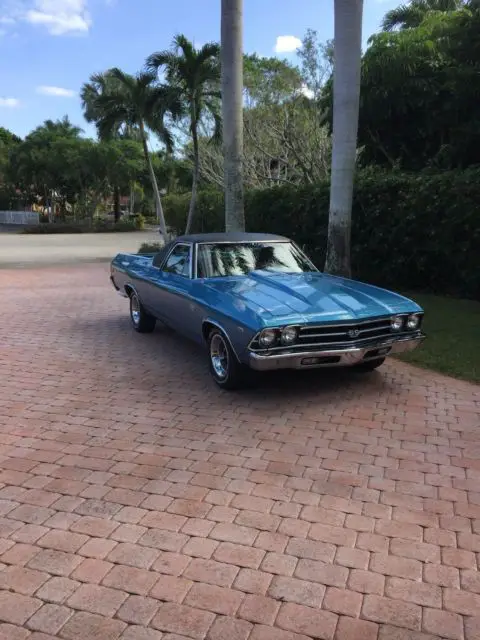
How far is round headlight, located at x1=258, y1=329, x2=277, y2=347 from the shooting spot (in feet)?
15.6

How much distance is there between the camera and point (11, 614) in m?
2.47

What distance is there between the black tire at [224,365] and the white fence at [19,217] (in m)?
52.0

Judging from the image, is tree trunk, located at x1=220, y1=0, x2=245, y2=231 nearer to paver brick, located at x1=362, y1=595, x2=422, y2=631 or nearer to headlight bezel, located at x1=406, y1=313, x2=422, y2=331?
headlight bezel, located at x1=406, y1=313, x2=422, y2=331

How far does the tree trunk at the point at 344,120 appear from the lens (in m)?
8.76

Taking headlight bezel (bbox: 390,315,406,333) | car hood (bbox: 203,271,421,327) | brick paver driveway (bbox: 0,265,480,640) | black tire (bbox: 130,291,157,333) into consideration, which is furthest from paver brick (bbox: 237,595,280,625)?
black tire (bbox: 130,291,157,333)

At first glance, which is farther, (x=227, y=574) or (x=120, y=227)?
(x=120, y=227)

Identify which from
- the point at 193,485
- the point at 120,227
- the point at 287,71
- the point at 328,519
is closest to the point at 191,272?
the point at 193,485

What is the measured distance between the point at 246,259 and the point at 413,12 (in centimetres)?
2124

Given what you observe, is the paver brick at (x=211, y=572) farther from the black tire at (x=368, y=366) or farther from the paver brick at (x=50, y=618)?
the black tire at (x=368, y=366)

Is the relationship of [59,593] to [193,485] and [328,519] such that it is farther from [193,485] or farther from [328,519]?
[328,519]

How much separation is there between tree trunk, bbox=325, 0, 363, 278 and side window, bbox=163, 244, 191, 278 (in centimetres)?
355

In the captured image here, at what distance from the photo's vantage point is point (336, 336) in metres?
4.96

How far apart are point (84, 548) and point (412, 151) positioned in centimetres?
1392

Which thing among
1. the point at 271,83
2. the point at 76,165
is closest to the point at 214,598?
the point at 271,83
